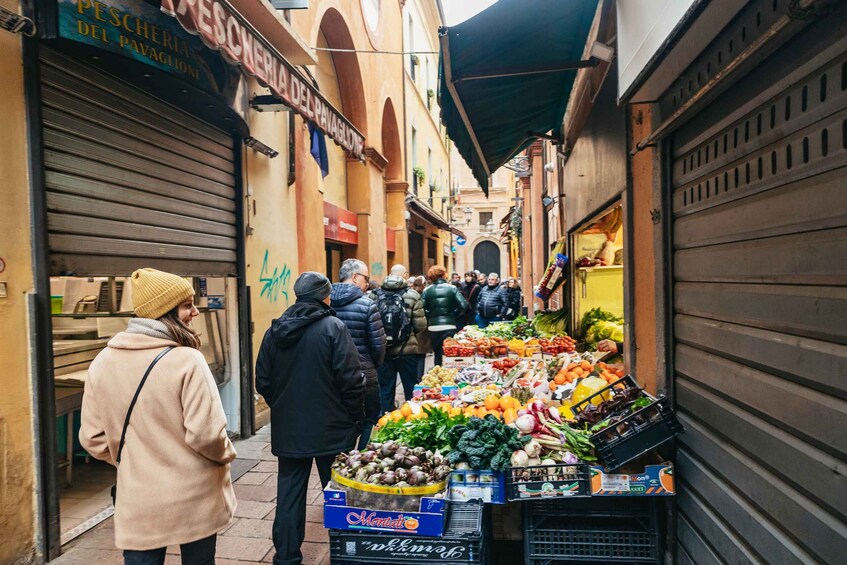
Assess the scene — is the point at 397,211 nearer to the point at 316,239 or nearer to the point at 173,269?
the point at 316,239

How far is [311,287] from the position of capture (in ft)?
11.9

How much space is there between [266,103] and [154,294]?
4.74 meters

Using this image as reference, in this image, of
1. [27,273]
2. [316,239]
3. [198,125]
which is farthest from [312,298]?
[316,239]

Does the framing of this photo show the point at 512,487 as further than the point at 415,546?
Yes

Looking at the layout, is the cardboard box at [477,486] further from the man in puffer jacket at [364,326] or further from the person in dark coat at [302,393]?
the man in puffer jacket at [364,326]

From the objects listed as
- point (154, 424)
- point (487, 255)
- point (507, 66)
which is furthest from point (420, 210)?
point (487, 255)

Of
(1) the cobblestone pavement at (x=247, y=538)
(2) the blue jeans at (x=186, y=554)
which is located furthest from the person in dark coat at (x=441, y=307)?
(2) the blue jeans at (x=186, y=554)

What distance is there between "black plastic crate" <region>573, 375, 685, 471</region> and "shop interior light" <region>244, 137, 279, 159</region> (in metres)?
5.49

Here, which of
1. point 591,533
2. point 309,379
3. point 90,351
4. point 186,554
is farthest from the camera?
point 90,351

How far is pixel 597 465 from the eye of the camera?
305 centimetres

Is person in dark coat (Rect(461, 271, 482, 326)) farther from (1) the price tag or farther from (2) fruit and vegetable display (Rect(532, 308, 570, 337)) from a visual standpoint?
(1) the price tag

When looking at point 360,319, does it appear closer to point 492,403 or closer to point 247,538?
point 492,403

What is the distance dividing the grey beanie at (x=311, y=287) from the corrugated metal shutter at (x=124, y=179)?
5.69 ft

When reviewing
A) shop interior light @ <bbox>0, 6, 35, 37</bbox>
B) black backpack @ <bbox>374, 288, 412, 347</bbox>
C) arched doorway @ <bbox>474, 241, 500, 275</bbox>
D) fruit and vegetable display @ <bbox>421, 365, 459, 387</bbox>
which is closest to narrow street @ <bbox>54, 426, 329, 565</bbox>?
fruit and vegetable display @ <bbox>421, 365, 459, 387</bbox>
